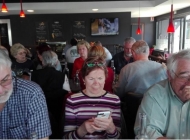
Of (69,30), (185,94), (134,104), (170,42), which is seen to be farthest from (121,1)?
(185,94)

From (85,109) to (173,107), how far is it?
0.63 metres

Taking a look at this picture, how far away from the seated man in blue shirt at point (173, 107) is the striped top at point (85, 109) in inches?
11.5

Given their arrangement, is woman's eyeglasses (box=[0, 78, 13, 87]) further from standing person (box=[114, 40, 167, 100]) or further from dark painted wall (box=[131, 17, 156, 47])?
dark painted wall (box=[131, 17, 156, 47])

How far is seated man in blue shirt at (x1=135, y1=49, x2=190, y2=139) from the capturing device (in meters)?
1.31

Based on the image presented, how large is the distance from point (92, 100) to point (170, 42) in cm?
914


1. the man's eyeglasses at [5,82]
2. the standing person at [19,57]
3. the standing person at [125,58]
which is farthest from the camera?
the standing person at [125,58]

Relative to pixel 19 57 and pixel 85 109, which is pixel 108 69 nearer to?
pixel 85 109

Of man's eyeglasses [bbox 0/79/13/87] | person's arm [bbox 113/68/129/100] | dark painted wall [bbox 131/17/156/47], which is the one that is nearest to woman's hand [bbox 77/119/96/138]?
man's eyeglasses [bbox 0/79/13/87]

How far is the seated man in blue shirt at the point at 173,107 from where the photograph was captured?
1309 mm

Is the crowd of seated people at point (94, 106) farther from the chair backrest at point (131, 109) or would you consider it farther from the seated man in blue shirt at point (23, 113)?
the chair backrest at point (131, 109)

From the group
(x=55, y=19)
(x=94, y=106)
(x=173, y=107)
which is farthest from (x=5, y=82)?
(x=55, y=19)

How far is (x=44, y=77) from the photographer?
2582 millimetres

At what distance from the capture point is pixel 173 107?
4.40 feet

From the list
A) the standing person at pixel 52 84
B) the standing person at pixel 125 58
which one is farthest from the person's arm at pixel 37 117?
the standing person at pixel 125 58
